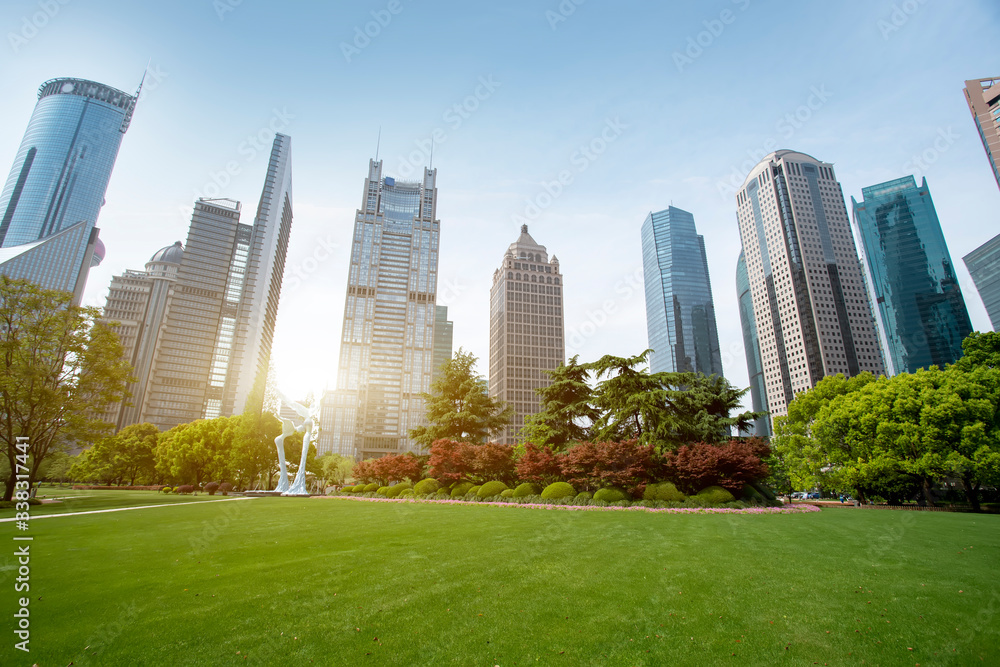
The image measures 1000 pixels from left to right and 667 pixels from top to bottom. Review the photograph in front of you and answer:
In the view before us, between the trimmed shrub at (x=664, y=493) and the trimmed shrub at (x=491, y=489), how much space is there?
931cm

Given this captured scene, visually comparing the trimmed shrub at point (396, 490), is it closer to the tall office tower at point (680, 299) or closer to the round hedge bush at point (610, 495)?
the round hedge bush at point (610, 495)

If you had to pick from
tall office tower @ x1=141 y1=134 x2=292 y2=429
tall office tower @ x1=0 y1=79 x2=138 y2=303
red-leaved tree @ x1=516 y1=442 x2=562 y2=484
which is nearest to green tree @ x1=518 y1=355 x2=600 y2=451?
red-leaved tree @ x1=516 y1=442 x2=562 y2=484

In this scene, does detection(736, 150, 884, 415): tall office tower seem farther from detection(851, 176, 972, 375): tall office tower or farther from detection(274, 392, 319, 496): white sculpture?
detection(274, 392, 319, 496): white sculpture

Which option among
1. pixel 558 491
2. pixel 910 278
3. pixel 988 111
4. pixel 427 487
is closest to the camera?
pixel 558 491

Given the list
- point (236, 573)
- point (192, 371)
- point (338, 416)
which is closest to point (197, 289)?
point (192, 371)

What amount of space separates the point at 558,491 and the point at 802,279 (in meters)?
138

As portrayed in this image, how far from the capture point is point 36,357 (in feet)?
86.1

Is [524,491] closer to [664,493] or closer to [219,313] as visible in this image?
[664,493]

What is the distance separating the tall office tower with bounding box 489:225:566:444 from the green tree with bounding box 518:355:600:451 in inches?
3347

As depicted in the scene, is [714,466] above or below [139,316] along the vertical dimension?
below

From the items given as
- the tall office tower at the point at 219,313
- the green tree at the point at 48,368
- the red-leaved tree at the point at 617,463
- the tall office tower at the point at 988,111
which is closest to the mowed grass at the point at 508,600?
the red-leaved tree at the point at 617,463

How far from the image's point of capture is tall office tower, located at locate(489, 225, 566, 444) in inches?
4884

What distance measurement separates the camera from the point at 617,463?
26141 mm

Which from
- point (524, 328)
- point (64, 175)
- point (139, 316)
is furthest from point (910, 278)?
point (64, 175)
